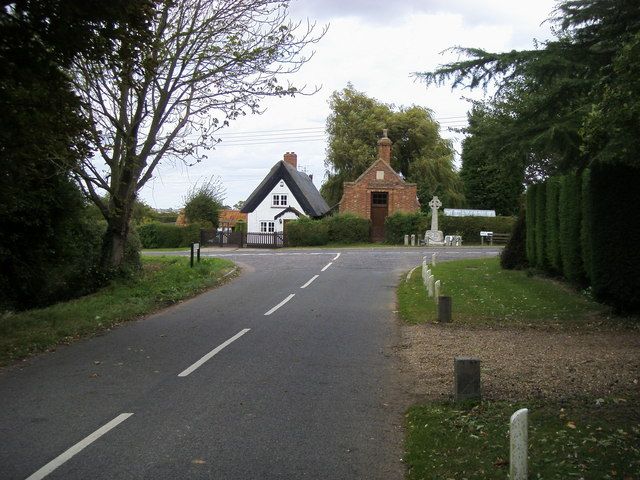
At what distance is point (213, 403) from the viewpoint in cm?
682

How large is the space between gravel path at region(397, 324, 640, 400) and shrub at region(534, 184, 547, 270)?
8.68 metres

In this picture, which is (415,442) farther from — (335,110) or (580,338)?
(335,110)

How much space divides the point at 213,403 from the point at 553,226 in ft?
44.0

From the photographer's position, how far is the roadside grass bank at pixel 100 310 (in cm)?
1040

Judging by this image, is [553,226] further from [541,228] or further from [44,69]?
[44,69]

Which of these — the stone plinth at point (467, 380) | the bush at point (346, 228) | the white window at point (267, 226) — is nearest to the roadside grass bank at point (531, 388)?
the stone plinth at point (467, 380)

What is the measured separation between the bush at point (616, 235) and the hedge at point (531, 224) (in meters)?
8.42

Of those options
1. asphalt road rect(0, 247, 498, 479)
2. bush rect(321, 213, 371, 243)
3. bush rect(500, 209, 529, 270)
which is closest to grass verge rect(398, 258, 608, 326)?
bush rect(500, 209, 529, 270)

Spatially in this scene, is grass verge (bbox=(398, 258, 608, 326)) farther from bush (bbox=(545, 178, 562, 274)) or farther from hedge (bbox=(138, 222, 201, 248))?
hedge (bbox=(138, 222, 201, 248))

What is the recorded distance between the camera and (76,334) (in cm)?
1143

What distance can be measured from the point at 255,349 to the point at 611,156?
6.77 m

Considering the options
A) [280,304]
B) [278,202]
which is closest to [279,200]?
[278,202]

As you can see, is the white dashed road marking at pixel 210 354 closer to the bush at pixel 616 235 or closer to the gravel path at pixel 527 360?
the gravel path at pixel 527 360

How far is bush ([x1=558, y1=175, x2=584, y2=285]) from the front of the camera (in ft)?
49.3
